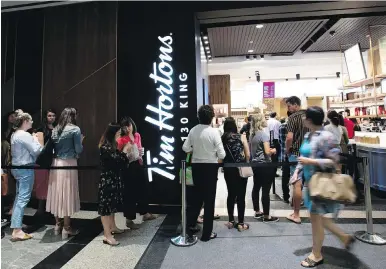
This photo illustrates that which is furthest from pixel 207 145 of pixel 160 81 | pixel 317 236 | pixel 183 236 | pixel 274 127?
pixel 274 127

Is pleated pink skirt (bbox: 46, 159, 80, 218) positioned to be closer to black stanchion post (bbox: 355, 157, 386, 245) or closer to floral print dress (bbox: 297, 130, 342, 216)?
floral print dress (bbox: 297, 130, 342, 216)

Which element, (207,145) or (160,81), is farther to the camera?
(160,81)

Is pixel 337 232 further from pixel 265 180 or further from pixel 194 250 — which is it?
pixel 194 250

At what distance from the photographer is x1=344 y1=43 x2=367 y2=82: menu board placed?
6.19m

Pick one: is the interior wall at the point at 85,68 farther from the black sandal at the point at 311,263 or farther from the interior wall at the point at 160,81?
the black sandal at the point at 311,263

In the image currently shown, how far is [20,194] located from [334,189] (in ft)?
11.7

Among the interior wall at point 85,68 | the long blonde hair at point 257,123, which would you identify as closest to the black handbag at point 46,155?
the interior wall at point 85,68

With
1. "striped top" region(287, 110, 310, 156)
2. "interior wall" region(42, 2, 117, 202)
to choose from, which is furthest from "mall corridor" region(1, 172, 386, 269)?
"interior wall" region(42, 2, 117, 202)

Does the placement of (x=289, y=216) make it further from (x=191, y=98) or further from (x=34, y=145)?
(x=34, y=145)

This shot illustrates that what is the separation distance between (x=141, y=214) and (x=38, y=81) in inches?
119

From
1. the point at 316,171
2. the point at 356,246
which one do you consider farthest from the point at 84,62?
the point at 356,246

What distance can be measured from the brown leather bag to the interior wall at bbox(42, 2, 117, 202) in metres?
3.34

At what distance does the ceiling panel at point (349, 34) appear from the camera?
18.2 feet

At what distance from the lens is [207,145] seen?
3.16 metres
